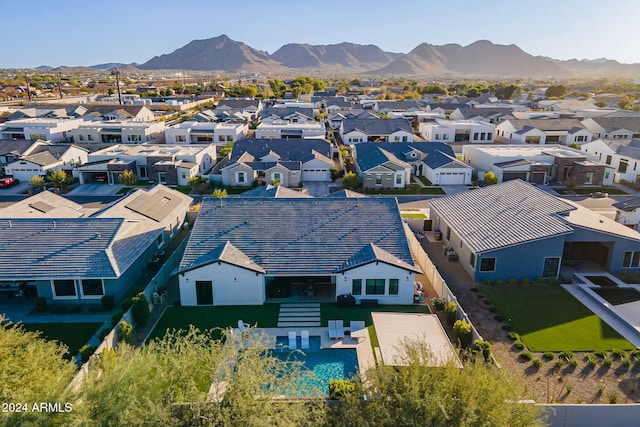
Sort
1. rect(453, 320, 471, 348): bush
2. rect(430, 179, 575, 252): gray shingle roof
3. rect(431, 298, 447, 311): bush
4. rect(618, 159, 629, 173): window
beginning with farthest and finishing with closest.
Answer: rect(618, 159, 629, 173): window < rect(430, 179, 575, 252): gray shingle roof < rect(431, 298, 447, 311): bush < rect(453, 320, 471, 348): bush

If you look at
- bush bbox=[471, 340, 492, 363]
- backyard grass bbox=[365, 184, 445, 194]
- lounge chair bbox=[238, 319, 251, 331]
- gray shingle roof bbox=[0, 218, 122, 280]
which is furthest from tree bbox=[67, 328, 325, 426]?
backyard grass bbox=[365, 184, 445, 194]

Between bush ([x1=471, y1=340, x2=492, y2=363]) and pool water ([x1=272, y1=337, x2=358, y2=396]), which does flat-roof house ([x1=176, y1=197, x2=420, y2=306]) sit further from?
bush ([x1=471, y1=340, x2=492, y2=363])

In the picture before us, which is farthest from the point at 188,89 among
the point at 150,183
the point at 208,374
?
the point at 208,374

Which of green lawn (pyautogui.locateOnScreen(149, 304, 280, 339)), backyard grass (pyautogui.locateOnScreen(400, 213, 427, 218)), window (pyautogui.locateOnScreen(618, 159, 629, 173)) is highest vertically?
window (pyautogui.locateOnScreen(618, 159, 629, 173))

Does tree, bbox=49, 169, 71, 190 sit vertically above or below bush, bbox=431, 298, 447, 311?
above

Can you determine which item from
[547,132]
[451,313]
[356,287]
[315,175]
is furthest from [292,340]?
[547,132]

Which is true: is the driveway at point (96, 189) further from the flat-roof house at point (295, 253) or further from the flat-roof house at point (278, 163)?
the flat-roof house at point (295, 253)

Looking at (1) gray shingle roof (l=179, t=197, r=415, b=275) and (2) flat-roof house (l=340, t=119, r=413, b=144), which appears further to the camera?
(2) flat-roof house (l=340, t=119, r=413, b=144)
